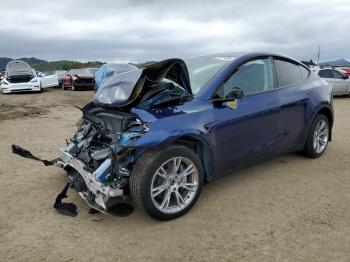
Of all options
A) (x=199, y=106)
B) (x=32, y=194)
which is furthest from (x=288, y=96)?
(x=32, y=194)

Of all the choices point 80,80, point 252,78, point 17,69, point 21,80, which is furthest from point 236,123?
point 17,69

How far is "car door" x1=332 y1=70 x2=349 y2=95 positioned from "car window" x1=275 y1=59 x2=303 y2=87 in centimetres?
1297

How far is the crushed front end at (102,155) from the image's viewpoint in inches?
144

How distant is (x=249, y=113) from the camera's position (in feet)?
14.4

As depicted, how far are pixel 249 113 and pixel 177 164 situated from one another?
3.74 feet

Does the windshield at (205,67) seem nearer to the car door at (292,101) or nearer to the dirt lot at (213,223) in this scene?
the car door at (292,101)

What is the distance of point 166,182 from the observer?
151 inches

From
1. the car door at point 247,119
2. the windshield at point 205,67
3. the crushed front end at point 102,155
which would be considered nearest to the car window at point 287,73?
the car door at point 247,119

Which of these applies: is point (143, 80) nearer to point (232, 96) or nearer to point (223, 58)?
point (232, 96)

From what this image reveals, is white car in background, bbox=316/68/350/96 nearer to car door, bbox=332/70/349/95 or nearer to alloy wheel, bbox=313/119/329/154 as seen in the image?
car door, bbox=332/70/349/95

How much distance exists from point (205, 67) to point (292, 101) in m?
1.26

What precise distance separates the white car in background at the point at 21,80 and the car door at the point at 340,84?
14.1 metres

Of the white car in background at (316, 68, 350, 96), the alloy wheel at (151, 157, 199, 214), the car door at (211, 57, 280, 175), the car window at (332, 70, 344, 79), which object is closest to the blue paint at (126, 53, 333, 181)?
the car door at (211, 57, 280, 175)

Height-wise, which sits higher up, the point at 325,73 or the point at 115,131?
the point at 325,73
